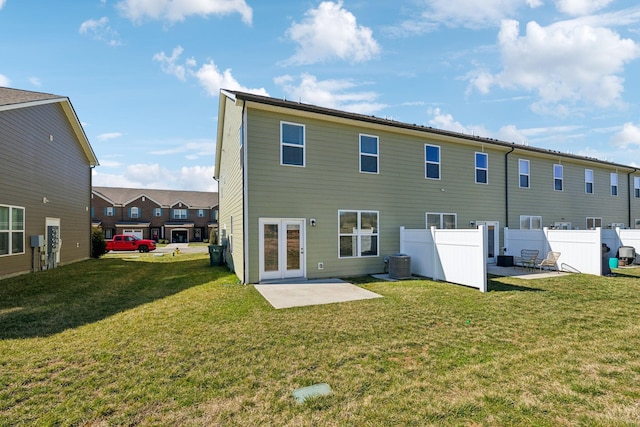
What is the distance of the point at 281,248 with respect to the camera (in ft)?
32.4

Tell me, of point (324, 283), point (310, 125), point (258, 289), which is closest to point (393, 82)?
point (310, 125)

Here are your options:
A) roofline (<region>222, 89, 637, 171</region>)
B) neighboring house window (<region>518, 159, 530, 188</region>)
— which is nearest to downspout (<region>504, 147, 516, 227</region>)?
roofline (<region>222, 89, 637, 171</region>)

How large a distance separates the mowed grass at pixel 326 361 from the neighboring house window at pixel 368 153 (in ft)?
17.6

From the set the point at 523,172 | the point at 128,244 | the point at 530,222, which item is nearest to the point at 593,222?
the point at 530,222

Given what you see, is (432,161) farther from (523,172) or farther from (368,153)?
(523,172)

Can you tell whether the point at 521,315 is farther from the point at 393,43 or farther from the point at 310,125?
the point at 393,43

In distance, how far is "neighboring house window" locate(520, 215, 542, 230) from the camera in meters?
15.3

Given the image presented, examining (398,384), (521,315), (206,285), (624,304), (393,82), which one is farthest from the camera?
(393,82)

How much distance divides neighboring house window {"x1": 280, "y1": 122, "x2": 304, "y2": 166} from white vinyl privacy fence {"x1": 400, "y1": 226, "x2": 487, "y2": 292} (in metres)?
4.76

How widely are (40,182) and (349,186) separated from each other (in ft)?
42.0

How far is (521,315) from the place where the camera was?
6102mm

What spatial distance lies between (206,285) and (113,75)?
277 inches

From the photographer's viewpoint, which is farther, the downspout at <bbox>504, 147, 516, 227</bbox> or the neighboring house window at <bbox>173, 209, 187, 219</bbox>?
the neighboring house window at <bbox>173, 209, 187, 219</bbox>

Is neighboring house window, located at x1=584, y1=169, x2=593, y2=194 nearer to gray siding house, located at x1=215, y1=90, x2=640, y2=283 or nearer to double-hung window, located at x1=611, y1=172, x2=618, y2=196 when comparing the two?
double-hung window, located at x1=611, y1=172, x2=618, y2=196
